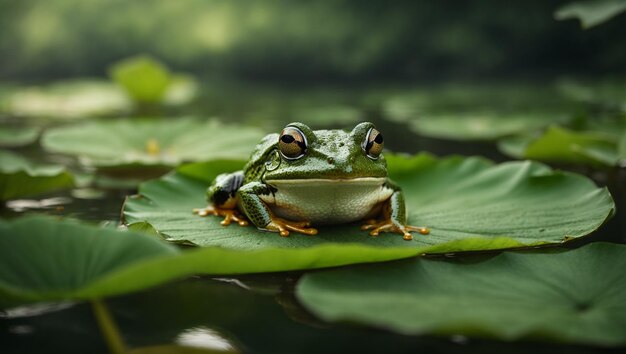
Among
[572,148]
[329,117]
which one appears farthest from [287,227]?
[329,117]

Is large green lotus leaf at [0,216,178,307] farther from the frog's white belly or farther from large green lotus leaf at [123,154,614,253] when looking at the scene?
the frog's white belly

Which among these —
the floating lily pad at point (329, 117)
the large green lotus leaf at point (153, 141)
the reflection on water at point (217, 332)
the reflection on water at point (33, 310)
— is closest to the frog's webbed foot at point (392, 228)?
the reflection on water at point (217, 332)

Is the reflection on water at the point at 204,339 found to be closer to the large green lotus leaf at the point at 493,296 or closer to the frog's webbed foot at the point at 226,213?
the large green lotus leaf at the point at 493,296

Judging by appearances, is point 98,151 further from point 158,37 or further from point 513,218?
point 158,37

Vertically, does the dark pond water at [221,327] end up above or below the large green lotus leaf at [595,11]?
below

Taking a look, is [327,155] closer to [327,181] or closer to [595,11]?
[327,181]

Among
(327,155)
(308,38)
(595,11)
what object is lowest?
(327,155)
